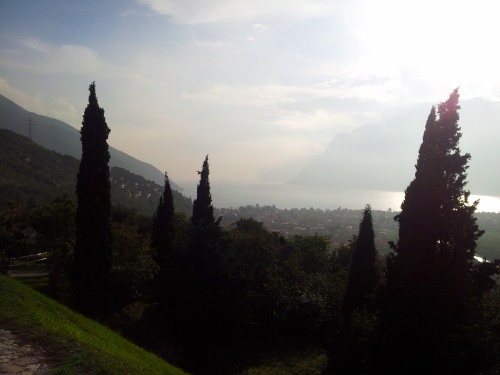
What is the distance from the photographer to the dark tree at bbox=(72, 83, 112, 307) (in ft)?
63.9

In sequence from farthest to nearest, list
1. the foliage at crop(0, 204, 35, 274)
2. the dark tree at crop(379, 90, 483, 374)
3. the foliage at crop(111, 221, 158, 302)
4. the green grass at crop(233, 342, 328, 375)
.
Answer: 1. the foliage at crop(0, 204, 35, 274)
2. the foliage at crop(111, 221, 158, 302)
3. the green grass at crop(233, 342, 328, 375)
4. the dark tree at crop(379, 90, 483, 374)

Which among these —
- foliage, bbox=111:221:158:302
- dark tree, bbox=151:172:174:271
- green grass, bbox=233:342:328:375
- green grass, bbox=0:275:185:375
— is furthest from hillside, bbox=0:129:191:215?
green grass, bbox=0:275:185:375

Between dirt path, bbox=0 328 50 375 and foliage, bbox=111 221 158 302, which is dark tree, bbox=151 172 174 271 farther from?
dirt path, bbox=0 328 50 375

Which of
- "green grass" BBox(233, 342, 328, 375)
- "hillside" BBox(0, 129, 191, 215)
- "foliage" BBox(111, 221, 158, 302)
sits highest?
"hillside" BBox(0, 129, 191, 215)

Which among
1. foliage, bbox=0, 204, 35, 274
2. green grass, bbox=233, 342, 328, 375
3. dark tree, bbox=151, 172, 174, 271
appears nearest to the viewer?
green grass, bbox=233, 342, 328, 375

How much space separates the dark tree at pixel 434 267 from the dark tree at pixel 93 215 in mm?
15024

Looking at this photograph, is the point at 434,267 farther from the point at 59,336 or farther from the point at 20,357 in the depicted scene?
the point at 20,357

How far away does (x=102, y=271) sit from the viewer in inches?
779

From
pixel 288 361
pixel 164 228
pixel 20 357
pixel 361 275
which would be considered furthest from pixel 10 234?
pixel 361 275

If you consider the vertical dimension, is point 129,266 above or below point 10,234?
below

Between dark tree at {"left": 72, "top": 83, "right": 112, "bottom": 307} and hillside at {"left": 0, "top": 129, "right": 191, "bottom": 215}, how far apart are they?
36397mm

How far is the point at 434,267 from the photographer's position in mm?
11203

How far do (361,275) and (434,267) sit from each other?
9.96 metres

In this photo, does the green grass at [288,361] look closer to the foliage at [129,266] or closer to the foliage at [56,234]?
the foliage at [129,266]
